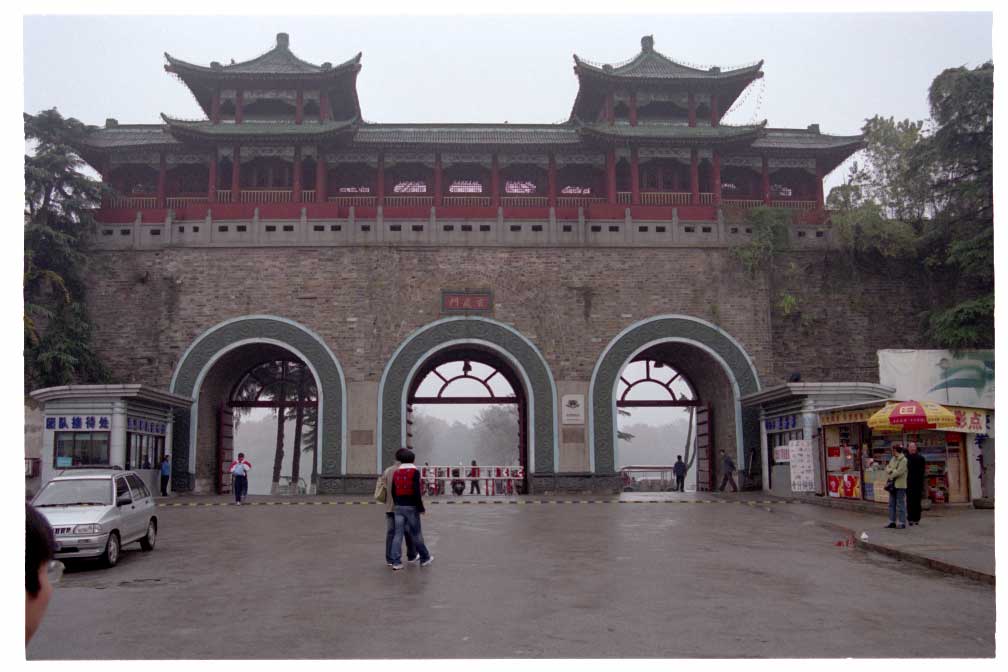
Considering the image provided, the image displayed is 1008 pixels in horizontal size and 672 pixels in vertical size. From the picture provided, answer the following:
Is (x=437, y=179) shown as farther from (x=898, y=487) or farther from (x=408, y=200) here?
(x=898, y=487)

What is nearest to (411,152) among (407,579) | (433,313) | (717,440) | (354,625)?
(433,313)

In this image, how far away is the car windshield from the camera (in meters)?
10.6

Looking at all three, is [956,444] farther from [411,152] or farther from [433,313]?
[411,152]

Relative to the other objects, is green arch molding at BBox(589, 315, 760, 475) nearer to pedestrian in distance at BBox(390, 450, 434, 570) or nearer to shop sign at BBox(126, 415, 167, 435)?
shop sign at BBox(126, 415, 167, 435)

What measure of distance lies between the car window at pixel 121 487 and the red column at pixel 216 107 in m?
16.7

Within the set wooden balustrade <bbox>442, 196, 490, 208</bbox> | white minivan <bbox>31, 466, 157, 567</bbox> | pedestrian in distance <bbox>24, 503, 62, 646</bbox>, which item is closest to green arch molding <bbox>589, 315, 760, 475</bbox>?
wooden balustrade <bbox>442, 196, 490, 208</bbox>

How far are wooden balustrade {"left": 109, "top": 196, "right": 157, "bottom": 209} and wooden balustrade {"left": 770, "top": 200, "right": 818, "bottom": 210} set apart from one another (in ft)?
56.1

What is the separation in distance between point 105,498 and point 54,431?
399 inches

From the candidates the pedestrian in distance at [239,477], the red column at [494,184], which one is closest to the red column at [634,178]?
the red column at [494,184]

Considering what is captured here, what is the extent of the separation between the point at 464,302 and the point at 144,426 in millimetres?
8090

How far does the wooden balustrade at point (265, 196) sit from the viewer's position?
25.0 meters

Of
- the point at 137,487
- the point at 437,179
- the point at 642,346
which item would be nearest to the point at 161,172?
the point at 437,179

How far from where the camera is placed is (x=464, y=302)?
23.4 m

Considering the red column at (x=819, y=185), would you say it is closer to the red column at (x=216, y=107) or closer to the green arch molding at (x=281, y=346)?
the green arch molding at (x=281, y=346)
